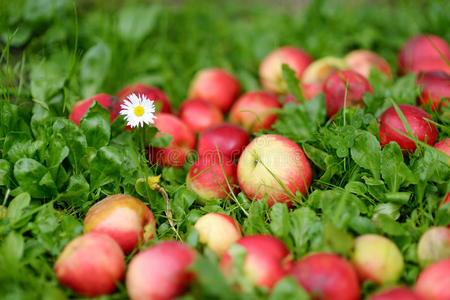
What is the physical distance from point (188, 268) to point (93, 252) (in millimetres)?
426

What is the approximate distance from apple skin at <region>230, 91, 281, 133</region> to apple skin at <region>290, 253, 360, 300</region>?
145cm

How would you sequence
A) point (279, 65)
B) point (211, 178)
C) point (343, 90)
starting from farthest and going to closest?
point (279, 65) < point (343, 90) < point (211, 178)

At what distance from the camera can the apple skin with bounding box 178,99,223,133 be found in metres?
2.98

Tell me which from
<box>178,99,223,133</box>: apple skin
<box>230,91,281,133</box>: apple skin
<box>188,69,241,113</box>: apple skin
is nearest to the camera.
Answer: <box>230,91,281,133</box>: apple skin

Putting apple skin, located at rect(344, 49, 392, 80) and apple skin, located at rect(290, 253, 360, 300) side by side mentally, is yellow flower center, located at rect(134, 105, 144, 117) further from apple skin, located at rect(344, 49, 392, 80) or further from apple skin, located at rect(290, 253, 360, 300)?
apple skin, located at rect(344, 49, 392, 80)

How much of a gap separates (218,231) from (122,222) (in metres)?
0.44

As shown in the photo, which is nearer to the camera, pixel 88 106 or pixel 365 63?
pixel 88 106

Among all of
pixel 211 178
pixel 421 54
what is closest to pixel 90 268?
pixel 211 178

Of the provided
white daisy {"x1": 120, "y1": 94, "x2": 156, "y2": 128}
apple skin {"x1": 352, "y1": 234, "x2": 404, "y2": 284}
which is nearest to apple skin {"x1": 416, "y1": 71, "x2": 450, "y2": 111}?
apple skin {"x1": 352, "y1": 234, "x2": 404, "y2": 284}

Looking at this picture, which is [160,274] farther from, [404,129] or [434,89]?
[434,89]

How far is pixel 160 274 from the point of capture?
150 centimetres

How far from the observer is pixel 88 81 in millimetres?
2967

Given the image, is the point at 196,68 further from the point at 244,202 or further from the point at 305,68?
the point at 244,202

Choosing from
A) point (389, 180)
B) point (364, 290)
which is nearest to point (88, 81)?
point (389, 180)
